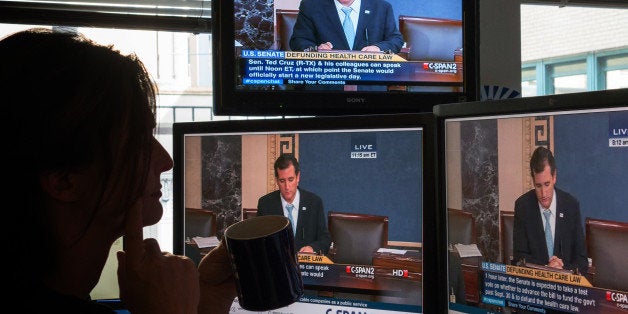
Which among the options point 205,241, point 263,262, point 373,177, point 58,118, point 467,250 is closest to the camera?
point 58,118

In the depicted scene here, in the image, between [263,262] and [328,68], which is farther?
[328,68]

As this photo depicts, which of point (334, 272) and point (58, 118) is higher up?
point (58, 118)

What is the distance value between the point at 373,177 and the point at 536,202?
1.14 feet

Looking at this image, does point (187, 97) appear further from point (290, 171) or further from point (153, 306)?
point (153, 306)

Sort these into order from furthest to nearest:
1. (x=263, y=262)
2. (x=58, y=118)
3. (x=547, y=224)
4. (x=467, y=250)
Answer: (x=467, y=250) → (x=547, y=224) → (x=263, y=262) → (x=58, y=118)

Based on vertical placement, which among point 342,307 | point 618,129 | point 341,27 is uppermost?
point 341,27

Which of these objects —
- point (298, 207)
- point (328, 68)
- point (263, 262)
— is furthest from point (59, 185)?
point (328, 68)

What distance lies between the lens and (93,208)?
81 centimetres

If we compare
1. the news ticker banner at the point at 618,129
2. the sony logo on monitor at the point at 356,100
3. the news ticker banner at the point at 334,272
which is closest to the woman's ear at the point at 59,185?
the news ticker banner at the point at 334,272

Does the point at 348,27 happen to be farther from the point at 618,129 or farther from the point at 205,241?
the point at 618,129

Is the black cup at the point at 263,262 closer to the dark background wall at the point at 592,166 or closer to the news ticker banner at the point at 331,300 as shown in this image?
the news ticker banner at the point at 331,300

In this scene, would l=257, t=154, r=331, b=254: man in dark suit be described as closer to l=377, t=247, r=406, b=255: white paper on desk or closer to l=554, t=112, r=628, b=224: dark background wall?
l=377, t=247, r=406, b=255: white paper on desk

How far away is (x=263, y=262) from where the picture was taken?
0.99 meters

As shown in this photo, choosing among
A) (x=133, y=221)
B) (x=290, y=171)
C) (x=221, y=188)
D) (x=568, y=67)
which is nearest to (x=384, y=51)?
(x=290, y=171)
